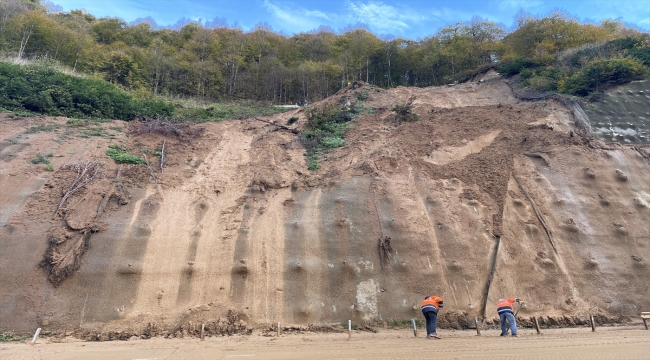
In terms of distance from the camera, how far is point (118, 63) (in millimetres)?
A: 28281

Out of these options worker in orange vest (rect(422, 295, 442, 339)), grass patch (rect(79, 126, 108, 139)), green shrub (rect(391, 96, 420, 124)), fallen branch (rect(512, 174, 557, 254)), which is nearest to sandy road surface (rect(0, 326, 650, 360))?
worker in orange vest (rect(422, 295, 442, 339))

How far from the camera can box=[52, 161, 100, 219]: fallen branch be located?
12955 millimetres

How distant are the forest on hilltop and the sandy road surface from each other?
53.3ft

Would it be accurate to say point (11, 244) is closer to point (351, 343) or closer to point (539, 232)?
point (351, 343)

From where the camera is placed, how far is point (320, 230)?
13227 millimetres

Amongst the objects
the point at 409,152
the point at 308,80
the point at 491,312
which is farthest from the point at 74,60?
the point at 491,312

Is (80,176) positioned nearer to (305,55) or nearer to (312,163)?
(312,163)

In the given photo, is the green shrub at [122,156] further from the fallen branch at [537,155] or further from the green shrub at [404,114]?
the fallen branch at [537,155]

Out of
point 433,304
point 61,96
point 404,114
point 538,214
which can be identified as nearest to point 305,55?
point 404,114

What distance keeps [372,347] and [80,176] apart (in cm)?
1176

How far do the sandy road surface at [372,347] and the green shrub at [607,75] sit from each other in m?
14.5

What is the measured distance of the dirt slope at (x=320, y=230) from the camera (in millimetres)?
11180

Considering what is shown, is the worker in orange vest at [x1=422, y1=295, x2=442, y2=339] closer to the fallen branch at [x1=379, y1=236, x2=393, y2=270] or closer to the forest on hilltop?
the fallen branch at [x1=379, y1=236, x2=393, y2=270]

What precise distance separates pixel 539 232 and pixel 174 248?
40.4 feet
